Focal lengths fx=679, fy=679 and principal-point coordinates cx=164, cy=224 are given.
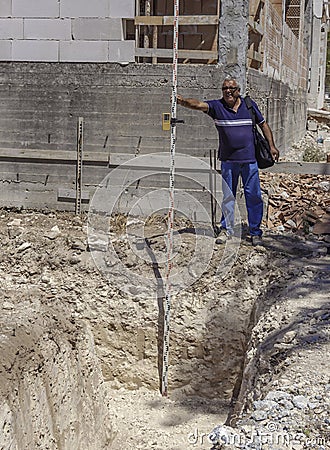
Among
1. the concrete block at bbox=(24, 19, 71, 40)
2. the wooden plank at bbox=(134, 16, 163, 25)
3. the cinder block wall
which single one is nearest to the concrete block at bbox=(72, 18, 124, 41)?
the concrete block at bbox=(24, 19, 71, 40)

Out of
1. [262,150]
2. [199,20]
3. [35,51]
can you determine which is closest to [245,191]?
[262,150]

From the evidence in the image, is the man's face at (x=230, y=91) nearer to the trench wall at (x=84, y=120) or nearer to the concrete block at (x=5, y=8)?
the trench wall at (x=84, y=120)

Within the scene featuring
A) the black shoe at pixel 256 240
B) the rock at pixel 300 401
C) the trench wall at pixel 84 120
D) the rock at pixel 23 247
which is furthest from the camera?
the trench wall at pixel 84 120

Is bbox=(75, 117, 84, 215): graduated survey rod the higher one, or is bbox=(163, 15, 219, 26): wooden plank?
bbox=(163, 15, 219, 26): wooden plank

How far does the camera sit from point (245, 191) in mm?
7875

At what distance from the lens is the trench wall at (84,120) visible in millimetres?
8586

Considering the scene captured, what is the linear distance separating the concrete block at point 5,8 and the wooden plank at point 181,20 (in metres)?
1.75

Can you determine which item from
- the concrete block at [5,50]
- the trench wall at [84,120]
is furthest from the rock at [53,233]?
the concrete block at [5,50]

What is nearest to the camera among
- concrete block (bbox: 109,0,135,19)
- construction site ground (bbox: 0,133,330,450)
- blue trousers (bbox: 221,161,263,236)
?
construction site ground (bbox: 0,133,330,450)

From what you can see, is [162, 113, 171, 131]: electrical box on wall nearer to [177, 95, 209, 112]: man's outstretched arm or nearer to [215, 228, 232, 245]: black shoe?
[177, 95, 209, 112]: man's outstretched arm

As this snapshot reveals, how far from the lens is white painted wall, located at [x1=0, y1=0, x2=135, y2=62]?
8.81 m

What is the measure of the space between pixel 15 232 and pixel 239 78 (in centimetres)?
340

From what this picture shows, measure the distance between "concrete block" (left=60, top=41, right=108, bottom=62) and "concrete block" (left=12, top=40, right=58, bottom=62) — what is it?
0.13m

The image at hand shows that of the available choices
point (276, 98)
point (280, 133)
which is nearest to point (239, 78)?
point (276, 98)
